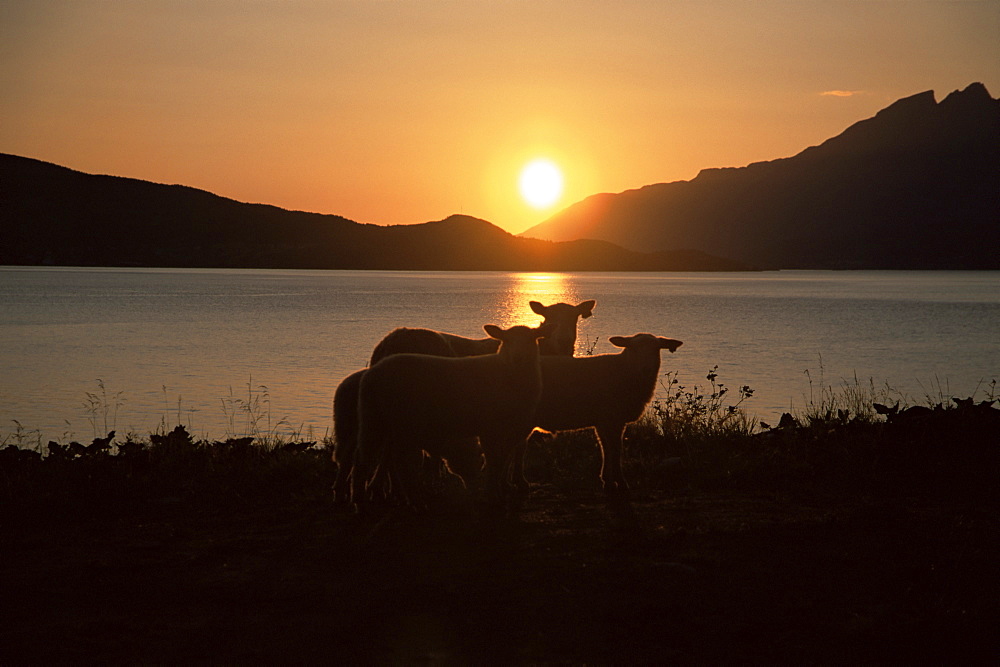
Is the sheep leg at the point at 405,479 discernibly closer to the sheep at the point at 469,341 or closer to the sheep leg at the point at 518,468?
the sheep leg at the point at 518,468

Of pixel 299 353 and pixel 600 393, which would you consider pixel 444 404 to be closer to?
pixel 600 393

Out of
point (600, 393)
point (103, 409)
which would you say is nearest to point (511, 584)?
point (600, 393)

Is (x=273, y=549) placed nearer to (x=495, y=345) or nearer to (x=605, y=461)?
(x=605, y=461)

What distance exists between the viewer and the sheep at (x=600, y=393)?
9766mm

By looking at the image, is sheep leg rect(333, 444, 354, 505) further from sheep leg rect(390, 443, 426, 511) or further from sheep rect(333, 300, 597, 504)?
sheep leg rect(390, 443, 426, 511)

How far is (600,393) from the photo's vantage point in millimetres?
9898

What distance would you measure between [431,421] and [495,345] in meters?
3.47

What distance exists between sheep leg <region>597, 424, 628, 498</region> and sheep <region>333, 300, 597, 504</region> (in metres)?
1.38

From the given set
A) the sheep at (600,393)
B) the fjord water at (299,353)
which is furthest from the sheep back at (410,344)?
the fjord water at (299,353)

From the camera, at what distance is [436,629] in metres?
5.31

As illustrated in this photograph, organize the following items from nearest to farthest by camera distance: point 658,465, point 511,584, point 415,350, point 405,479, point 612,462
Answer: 1. point 511,584
2. point 405,479
3. point 612,462
4. point 658,465
5. point 415,350

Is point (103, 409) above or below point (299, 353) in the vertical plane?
above

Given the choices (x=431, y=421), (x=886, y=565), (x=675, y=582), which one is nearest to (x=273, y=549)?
(x=431, y=421)

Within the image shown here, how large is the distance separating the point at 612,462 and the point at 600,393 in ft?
2.86
